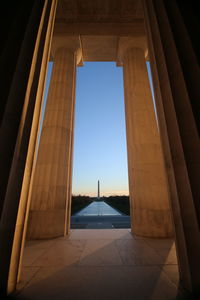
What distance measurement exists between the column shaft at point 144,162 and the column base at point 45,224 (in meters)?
4.76

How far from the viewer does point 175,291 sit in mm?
3168

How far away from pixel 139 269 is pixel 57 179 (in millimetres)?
6785

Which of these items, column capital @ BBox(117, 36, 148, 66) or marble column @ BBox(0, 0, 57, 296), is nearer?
marble column @ BBox(0, 0, 57, 296)

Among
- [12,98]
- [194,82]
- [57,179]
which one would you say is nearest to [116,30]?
[194,82]

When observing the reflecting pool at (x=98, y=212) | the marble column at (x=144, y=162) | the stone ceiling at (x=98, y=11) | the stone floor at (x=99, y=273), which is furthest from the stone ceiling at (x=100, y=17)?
the reflecting pool at (x=98, y=212)

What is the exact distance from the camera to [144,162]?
32.0 ft

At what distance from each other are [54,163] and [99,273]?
6919mm

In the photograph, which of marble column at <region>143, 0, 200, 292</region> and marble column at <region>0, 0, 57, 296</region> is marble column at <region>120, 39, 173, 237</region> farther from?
marble column at <region>0, 0, 57, 296</region>

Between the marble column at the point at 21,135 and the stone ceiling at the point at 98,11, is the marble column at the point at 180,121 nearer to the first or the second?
the marble column at the point at 21,135

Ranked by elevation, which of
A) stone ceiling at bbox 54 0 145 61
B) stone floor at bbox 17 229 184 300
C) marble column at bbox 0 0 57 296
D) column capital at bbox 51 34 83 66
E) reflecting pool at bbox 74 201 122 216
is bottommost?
reflecting pool at bbox 74 201 122 216

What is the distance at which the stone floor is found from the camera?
3135mm

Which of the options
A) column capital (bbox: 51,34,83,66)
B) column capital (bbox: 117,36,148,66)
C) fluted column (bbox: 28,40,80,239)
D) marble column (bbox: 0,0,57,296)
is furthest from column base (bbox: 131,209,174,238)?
column capital (bbox: 51,34,83,66)

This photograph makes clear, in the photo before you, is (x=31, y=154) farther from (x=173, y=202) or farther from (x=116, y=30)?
(x=116, y=30)

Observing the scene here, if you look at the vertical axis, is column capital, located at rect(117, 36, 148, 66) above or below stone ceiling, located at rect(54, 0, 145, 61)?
above
